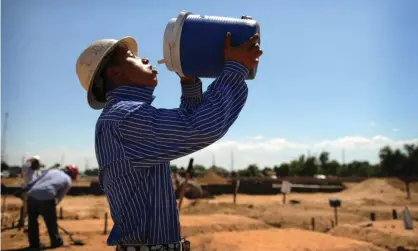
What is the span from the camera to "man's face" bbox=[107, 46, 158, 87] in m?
1.67

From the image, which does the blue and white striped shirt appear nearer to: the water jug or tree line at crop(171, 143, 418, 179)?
the water jug

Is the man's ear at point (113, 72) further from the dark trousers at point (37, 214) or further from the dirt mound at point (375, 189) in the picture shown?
the dirt mound at point (375, 189)

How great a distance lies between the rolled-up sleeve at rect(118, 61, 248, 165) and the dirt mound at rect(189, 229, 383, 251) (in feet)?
21.0

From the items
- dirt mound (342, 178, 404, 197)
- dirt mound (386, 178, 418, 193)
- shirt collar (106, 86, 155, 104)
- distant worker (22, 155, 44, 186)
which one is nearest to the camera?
shirt collar (106, 86, 155, 104)

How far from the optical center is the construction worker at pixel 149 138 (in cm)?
141

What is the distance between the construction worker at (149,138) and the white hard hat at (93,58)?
0.10 metres

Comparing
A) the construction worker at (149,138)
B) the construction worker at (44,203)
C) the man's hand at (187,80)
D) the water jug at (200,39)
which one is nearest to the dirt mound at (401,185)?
the construction worker at (44,203)

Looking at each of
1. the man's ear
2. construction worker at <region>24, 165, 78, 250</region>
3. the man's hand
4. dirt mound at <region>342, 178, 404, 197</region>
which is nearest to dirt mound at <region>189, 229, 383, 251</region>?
construction worker at <region>24, 165, 78, 250</region>

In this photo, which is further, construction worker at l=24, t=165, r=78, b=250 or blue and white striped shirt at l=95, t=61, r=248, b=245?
construction worker at l=24, t=165, r=78, b=250

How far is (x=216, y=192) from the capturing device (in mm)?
28922

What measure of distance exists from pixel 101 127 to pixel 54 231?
6.82 m

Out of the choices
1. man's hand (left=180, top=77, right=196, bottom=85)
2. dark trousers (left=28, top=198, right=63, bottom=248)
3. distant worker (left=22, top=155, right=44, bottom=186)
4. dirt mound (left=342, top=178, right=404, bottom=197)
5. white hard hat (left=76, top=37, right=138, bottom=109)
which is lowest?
dirt mound (left=342, top=178, right=404, bottom=197)

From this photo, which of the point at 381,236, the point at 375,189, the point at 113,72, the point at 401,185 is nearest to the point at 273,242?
the point at 381,236

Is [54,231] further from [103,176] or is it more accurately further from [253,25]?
[253,25]
